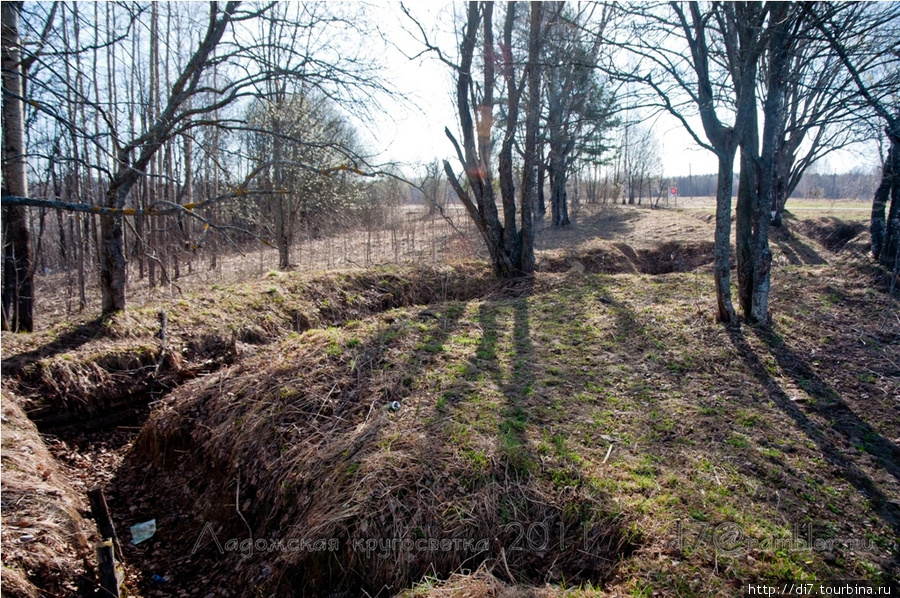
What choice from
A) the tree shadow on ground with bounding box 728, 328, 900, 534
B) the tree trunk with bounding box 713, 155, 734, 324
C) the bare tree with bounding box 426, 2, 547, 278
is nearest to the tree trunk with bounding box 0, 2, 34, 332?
the bare tree with bounding box 426, 2, 547, 278

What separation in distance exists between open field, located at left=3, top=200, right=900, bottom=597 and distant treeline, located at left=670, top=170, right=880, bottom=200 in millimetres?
26111

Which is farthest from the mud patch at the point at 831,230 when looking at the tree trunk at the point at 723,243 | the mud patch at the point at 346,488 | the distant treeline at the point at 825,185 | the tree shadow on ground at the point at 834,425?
the mud patch at the point at 346,488

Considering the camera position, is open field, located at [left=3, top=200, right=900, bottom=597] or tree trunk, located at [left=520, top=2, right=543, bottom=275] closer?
open field, located at [left=3, top=200, right=900, bottom=597]

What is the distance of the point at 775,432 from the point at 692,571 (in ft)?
5.66

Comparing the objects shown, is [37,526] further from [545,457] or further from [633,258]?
[633,258]

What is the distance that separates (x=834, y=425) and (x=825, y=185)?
5650 centimetres

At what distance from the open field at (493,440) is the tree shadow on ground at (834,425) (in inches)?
0.8

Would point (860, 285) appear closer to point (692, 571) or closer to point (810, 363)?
point (810, 363)

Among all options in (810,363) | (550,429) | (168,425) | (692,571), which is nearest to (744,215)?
(810,363)

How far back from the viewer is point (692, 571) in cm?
263

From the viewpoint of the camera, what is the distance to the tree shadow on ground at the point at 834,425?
10.4 feet

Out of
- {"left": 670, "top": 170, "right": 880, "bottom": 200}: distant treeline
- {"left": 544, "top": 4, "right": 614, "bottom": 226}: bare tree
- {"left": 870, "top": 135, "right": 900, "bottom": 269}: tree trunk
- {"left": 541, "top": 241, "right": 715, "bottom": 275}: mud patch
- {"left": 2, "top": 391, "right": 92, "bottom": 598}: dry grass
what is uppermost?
{"left": 670, "top": 170, "right": 880, "bottom": 200}: distant treeline

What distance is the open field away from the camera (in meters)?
2.92

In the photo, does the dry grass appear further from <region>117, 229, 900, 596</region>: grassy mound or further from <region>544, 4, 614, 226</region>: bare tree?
<region>544, 4, 614, 226</region>: bare tree
